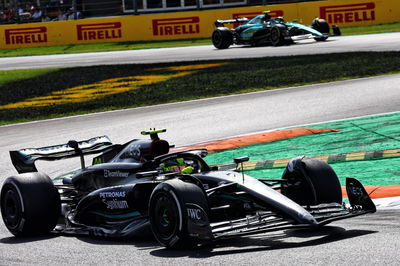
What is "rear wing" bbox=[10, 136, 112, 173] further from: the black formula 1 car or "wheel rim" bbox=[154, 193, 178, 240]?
"wheel rim" bbox=[154, 193, 178, 240]

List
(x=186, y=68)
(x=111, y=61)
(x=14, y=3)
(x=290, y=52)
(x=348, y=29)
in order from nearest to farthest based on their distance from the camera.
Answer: (x=186, y=68)
(x=290, y=52)
(x=111, y=61)
(x=348, y=29)
(x=14, y=3)

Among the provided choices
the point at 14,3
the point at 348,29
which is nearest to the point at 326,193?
the point at 348,29

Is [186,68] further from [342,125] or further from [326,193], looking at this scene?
[326,193]

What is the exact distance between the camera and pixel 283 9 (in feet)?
117

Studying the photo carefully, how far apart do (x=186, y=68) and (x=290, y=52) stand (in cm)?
407

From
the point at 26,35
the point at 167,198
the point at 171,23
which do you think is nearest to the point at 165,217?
the point at 167,198

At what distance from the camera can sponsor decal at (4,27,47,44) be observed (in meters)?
40.0

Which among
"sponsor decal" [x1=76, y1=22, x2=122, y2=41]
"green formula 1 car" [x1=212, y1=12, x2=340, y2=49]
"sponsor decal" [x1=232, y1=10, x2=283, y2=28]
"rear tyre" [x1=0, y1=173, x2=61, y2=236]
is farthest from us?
"sponsor decal" [x1=76, y1=22, x2=122, y2=41]

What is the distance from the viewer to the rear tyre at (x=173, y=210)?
701cm

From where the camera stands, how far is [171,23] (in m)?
37.5

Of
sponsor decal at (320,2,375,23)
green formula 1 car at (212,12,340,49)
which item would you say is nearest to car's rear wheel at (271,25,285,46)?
green formula 1 car at (212,12,340,49)

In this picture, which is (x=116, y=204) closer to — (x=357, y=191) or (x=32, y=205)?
(x=32, y=205)

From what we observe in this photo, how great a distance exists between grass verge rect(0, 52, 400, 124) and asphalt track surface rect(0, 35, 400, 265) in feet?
3.80

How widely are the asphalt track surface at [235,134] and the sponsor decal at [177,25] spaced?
18.8 m
